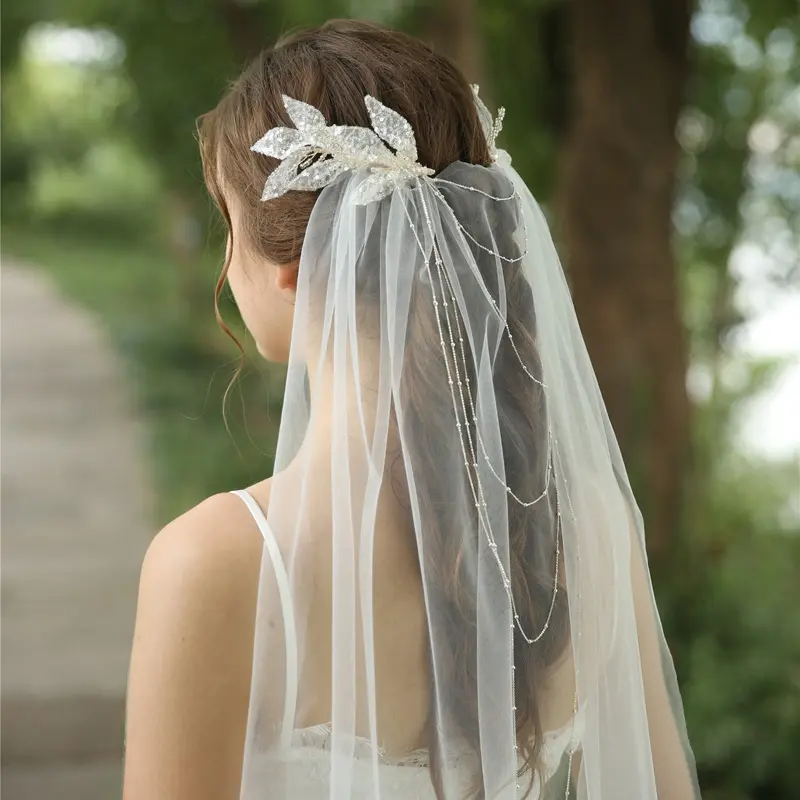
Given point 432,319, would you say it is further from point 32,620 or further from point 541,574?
point 32,620

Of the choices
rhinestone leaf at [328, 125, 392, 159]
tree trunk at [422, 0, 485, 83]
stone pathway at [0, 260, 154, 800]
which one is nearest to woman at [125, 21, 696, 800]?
rhinestone leaf at [328, 125, 392, 159]

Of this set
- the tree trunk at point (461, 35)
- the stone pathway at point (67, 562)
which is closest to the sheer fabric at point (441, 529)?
the tree trunk at point (461, 35)

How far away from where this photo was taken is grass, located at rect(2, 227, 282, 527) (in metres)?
5.08

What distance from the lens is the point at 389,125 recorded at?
1158 millimetres

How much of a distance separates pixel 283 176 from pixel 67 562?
403 centimetres

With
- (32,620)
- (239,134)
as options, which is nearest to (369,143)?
(239,134)

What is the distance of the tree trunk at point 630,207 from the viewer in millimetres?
3537

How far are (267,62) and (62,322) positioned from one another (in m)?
8.93

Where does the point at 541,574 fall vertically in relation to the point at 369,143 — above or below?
below

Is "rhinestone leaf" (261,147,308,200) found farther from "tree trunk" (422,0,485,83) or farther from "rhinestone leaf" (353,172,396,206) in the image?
"tree trunk" (422,0,485,83)

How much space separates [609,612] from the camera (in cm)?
129

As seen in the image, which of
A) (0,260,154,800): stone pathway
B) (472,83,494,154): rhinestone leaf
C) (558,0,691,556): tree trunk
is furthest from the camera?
(558,0,691,556): tree trunk

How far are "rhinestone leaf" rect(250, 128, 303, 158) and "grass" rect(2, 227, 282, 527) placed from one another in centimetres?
44

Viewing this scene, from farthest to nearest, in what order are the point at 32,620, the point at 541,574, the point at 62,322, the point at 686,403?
the point at 62,322
the point at 32,620
the point at 686,403
the point at 541,574
